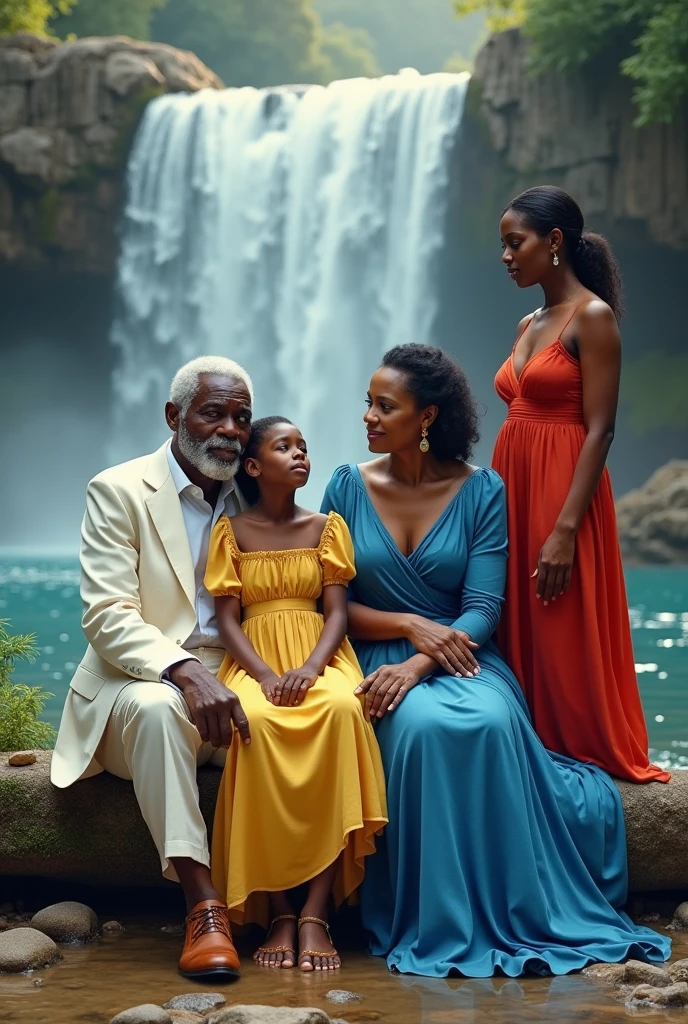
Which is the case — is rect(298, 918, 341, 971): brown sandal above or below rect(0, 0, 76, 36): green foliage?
below

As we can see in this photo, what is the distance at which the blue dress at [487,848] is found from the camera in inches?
146

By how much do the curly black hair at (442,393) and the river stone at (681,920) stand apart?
169 cm

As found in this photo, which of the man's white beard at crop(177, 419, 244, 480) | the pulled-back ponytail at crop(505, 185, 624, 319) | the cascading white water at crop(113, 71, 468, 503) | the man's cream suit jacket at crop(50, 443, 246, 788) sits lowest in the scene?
the man's cream suit jacket at crop(50, 443, 246, 788)

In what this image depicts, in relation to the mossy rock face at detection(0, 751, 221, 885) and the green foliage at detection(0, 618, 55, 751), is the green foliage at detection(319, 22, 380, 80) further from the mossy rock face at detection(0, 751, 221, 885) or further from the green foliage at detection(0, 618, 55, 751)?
the mossy rock face at detection(0, 751, 221, 885)

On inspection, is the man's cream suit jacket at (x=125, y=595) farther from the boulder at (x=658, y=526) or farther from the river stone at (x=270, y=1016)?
the boulder at (x=658, y=526)

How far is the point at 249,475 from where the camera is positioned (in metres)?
4.48

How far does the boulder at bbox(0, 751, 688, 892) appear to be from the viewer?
13.4ft

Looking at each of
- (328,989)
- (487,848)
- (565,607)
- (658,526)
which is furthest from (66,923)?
(658,526)

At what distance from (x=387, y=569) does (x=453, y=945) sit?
1249 mm

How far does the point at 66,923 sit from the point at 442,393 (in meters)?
2.14

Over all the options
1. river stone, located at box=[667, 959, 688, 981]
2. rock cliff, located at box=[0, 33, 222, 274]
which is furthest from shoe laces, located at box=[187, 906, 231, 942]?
rock cliff, located at box=[0, 33, 222, 274]

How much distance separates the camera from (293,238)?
2758 centimetres

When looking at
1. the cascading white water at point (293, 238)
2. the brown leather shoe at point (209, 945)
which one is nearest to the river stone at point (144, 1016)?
the brown leather shoe at point (209, 945)

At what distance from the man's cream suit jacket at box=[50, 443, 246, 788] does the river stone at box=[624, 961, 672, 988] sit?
1592 mm
